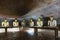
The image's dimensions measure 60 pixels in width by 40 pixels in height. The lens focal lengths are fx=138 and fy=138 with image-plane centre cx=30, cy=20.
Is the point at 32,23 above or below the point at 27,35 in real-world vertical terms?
above

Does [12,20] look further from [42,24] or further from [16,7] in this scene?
[42,24]

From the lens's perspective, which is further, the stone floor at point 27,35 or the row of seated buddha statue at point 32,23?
the row of seated buddha statue at point 32,23

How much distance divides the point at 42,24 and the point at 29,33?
240mm

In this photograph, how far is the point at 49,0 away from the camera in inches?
79.7

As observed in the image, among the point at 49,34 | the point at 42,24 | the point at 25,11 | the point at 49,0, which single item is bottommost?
the point at 49,34

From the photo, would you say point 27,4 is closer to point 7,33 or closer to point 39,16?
point 39,16

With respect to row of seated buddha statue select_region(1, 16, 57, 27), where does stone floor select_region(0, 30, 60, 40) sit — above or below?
below

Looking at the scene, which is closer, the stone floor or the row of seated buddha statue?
the stone floor

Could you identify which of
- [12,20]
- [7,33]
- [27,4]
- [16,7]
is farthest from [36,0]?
[7,33]

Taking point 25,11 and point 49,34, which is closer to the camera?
point 49,34

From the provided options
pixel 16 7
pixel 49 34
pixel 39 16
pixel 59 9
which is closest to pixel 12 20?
pixel 16 7

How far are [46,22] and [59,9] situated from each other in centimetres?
28

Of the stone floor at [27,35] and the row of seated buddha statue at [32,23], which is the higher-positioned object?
the row of seated buddha statue at [32,23]

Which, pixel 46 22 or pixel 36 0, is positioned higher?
pixel 36 0
